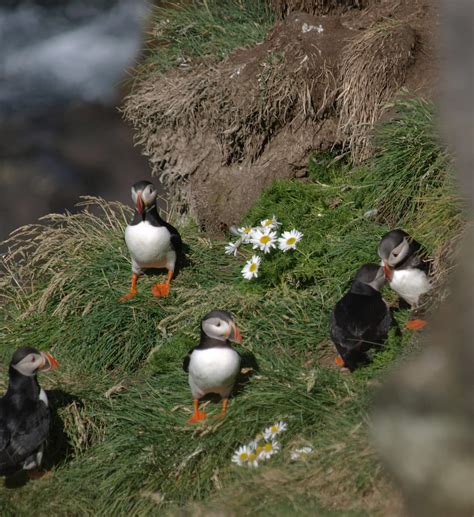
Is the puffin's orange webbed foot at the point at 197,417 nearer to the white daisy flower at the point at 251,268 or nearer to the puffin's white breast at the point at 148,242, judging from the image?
the white daisy flower at the point at 251,268

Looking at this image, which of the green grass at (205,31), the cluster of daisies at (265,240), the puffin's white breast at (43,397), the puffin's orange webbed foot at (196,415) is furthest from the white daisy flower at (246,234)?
the green grass at (205,31)

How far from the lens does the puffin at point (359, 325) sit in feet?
15.1

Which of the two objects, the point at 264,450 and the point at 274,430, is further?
the point at 274,430

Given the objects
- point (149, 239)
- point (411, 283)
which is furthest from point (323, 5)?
point (411, 283)

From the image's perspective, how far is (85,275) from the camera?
6.43m

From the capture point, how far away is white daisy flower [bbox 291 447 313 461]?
3988 mm

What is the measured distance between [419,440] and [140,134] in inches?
200

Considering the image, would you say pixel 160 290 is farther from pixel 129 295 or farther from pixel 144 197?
pixel 144 197

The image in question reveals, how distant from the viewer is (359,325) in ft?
15.2

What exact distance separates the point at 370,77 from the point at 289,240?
144cm

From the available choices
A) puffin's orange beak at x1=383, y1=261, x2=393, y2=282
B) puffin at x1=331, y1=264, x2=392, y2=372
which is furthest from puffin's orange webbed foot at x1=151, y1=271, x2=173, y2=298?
puffin's orange beak at x1=383, y1=261, x2=393, y2=282

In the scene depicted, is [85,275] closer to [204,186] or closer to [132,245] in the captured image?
[132,245]

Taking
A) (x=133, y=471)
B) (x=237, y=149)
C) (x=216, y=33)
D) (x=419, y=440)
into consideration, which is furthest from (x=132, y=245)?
(x=419, y=440)

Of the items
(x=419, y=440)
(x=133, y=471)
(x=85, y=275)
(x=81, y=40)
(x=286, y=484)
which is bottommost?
(x=81, y=40)
